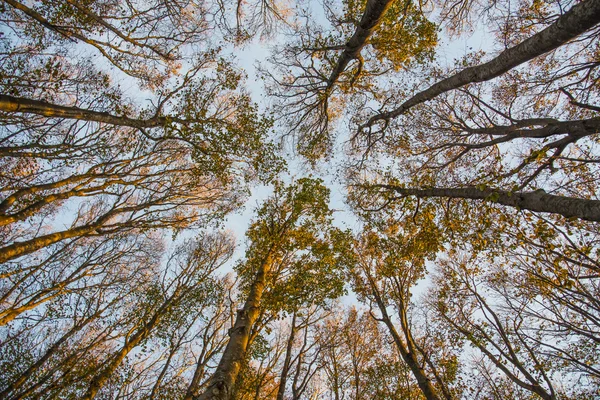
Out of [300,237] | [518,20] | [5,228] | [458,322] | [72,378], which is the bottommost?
[72,378]

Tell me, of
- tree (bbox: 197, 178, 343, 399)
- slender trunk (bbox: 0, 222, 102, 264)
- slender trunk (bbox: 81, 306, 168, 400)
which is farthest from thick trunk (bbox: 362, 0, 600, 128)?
slender trunk (bbox: 81, 306, 168, 400)

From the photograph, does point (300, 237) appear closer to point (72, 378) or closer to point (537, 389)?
point (537, 389)

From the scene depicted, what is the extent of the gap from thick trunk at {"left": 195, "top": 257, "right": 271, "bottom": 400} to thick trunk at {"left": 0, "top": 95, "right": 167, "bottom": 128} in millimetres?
5882

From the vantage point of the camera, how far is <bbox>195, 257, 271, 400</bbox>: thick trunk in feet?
15.1

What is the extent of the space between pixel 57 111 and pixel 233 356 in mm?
6466

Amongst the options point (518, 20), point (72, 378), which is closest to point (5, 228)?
point (72, 378)

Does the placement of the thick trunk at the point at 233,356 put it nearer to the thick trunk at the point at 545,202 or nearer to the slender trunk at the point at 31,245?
the slender trunk at the point at 31,245

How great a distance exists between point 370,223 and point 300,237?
9.44 feet

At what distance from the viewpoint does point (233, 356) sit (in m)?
5.42

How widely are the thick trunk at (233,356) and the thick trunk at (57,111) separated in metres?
5.88

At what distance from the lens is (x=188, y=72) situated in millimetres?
8094

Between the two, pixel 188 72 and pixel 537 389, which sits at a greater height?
pixel 188 72

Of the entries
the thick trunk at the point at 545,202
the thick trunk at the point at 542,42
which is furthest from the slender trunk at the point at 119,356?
the thick trunk at the point at 542,42

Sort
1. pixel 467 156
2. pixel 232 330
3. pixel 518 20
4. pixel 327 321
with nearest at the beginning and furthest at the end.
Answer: pixel 232 330 → pixel 518 20 → pixel 467 156 → pixel 327 321
